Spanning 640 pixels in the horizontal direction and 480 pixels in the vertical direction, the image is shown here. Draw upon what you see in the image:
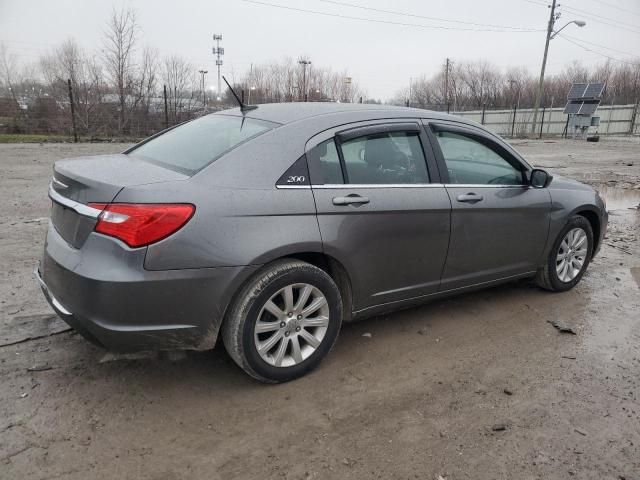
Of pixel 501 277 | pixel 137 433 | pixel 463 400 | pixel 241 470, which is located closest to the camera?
pixel 241 470

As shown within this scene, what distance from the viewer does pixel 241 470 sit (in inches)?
90.8

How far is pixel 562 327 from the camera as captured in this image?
12.8 ft

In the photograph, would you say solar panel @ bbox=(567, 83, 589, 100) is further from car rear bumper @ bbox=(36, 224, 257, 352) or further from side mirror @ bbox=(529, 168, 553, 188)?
car rear bumper @ bbox=(36, 224, 257, 352)

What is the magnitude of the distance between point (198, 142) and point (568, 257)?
343cm

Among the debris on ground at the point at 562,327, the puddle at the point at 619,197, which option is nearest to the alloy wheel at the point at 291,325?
the debris on ground at the point at 562,327

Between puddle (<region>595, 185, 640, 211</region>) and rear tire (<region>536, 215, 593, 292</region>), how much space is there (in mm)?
4656

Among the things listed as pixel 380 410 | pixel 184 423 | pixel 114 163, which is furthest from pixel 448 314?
pixel 114 163

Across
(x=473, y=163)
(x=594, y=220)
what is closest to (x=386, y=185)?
(x=473, y=163)

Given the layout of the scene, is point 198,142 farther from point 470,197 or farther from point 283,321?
point 470,197

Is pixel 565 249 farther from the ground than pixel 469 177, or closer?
closer

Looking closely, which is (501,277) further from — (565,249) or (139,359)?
(139,359)

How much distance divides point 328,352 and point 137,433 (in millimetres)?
1204

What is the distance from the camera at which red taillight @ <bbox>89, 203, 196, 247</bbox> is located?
2492 mm

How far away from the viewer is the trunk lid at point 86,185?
2610mm
